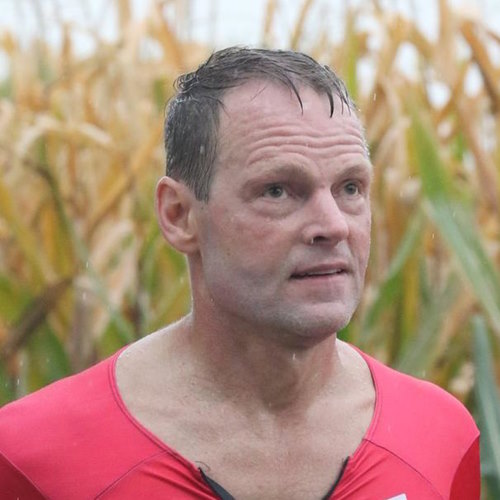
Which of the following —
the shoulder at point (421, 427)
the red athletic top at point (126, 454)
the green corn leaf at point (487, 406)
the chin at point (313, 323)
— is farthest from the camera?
the green corn leaf at point (487, 406)

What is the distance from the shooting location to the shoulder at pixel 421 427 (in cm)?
223

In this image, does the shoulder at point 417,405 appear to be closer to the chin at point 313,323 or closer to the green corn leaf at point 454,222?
the chin at point 313,323

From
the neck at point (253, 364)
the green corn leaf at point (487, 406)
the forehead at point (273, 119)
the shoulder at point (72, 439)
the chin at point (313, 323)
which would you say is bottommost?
the green corn leaf at point (487, 406)

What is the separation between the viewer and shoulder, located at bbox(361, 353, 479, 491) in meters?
2.23

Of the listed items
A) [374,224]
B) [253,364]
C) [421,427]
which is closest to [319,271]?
[253,364]

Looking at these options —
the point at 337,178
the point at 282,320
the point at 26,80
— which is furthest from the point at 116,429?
the point at 26,80

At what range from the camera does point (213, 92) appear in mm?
2084

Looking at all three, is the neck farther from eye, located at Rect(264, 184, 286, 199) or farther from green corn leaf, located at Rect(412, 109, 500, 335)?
green corn leaf, located at Rect(412, 109, 500, 335)

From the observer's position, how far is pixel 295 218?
1.98 meters

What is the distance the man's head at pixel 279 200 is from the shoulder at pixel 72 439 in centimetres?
22

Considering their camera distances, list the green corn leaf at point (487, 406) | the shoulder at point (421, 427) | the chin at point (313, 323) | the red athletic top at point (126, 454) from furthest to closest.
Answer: the green corn leaf at point (487, 406)
the shoulder at point (421, 427)
the red athletic top at point (126, 454)
the chin at point (313, 323)

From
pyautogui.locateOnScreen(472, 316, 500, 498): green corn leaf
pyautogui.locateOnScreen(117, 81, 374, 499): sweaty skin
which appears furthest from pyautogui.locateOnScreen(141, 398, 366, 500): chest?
pyautogui.locateOnScreen(472, 316, 500, 498): green corn leaf

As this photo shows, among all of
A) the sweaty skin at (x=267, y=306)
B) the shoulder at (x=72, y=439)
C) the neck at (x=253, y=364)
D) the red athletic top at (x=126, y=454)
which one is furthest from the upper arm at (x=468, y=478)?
the shoulder at (x=72, y=439)

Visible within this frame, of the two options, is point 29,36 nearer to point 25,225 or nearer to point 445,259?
point 25,225
